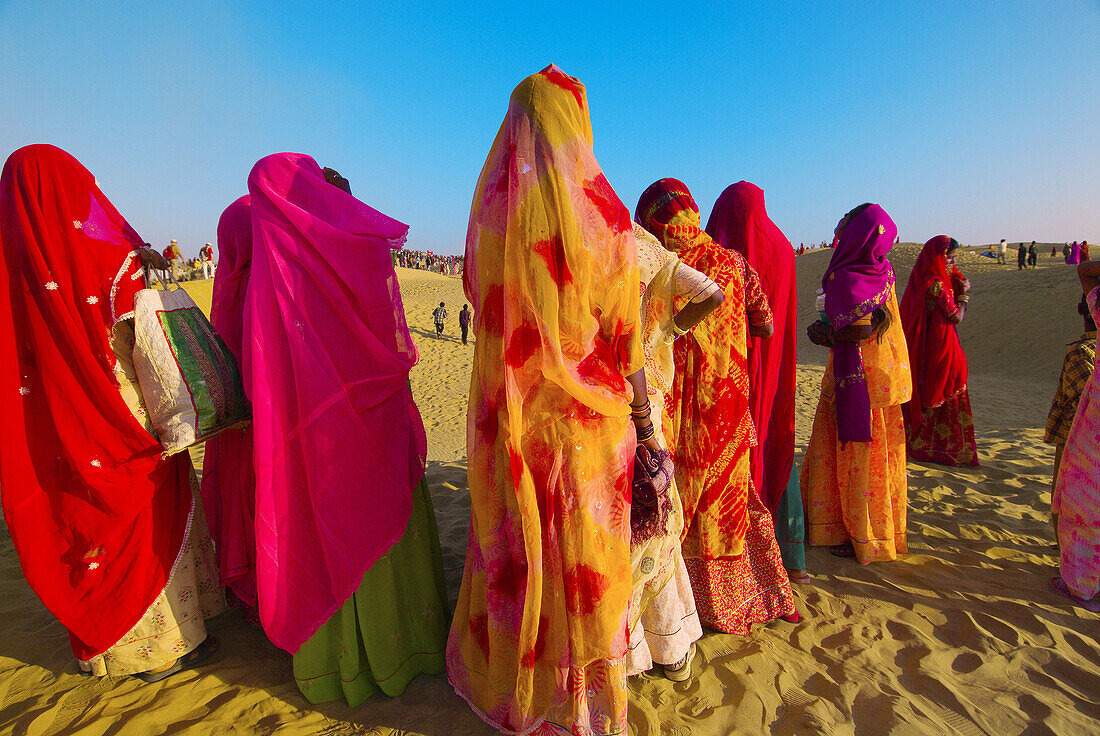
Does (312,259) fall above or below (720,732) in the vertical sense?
above

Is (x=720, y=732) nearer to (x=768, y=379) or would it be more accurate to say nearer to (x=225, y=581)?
(x=768, y=379)

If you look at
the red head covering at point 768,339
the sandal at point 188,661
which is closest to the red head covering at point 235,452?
the sandal at point 188,661

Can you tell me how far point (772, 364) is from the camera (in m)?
3.15

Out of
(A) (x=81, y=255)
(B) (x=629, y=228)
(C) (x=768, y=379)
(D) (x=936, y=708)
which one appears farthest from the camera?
(C) (x=768, y=379)

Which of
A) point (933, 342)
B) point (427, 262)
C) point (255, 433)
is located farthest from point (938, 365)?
point (427, 262)

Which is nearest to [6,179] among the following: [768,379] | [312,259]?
[312,259]

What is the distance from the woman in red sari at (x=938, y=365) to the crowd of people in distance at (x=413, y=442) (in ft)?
12.9

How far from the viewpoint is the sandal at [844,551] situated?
3775 mm

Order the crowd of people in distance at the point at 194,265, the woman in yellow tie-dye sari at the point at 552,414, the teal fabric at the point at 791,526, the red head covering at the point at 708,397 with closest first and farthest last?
the woman in yellow tie-dye sari at the point at 552,414 < the red head covering at the point at 708,397 < the teal fabric at the point at 791,526 < the crowd of people in distance at the point at 194,265

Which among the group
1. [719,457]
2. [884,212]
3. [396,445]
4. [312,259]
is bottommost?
[719,457]

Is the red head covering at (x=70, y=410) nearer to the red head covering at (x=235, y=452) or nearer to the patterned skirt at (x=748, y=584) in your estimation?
the red head covering at (x=235, y=452)

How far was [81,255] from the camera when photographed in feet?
7.29

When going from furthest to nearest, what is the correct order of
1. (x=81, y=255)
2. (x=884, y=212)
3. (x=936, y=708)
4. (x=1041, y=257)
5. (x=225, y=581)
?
(x=1041, y=257) → (x=884, y=212) → (x=225, y=581) → (x=936, y=708) → (x=81, y=255)

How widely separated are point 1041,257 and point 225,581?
116 ft
